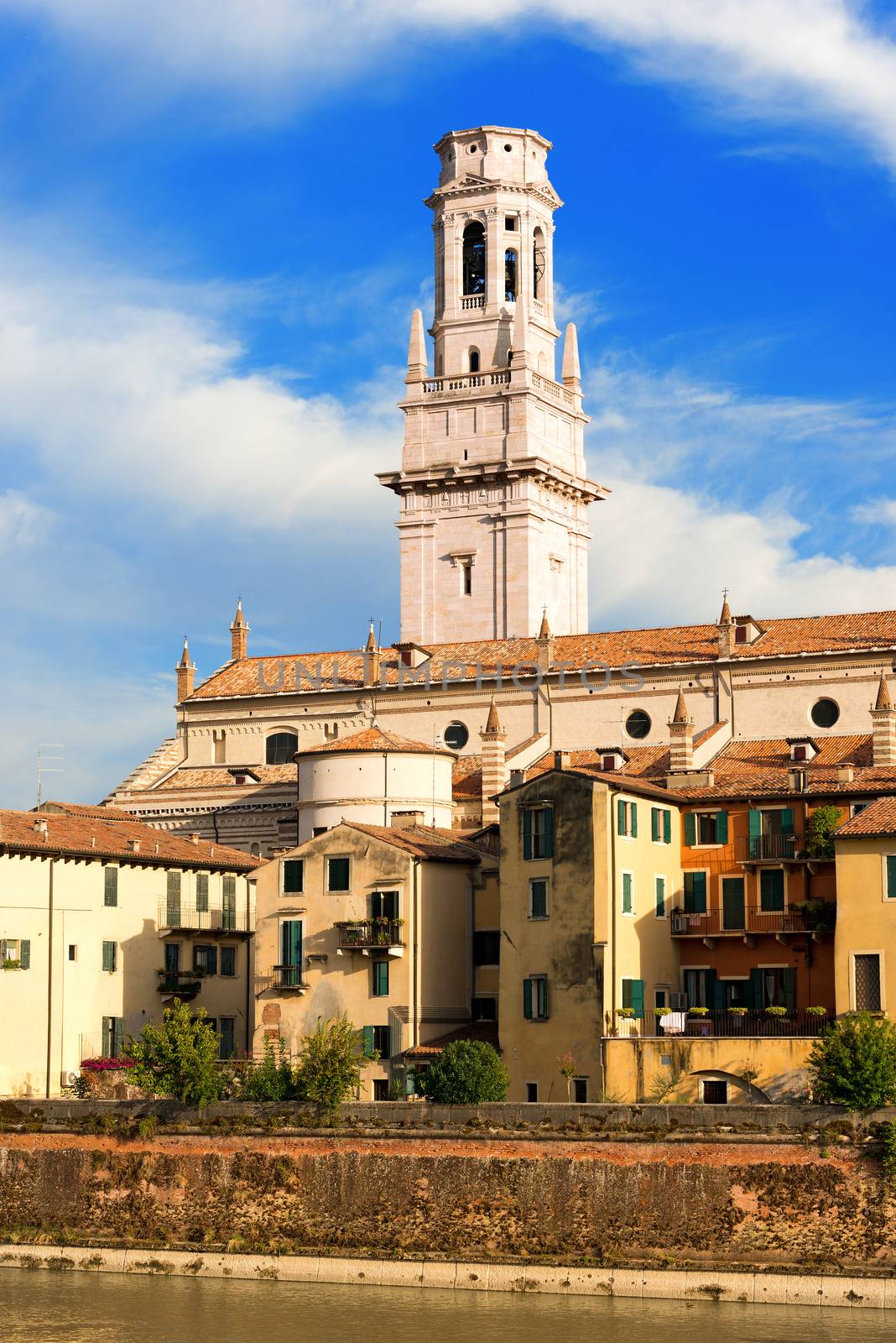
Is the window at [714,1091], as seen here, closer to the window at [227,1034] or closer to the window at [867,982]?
the window at [867,982]

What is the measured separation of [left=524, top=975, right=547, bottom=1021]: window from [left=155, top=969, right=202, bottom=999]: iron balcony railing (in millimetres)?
13266

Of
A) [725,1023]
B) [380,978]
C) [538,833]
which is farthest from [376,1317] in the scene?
[538,833]

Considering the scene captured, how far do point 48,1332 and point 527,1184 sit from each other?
36.0 feet

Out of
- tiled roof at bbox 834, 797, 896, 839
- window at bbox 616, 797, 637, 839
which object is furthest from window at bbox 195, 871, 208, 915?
tiled roof at bbox 834, 797, 896, 839

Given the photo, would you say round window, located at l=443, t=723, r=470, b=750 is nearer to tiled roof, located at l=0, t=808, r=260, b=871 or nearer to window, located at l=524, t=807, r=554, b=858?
tiled roof, located at l=0, t=808, r=260, b=871

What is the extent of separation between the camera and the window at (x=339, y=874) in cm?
6284

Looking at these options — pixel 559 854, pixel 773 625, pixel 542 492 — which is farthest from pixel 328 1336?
pixel 542 492

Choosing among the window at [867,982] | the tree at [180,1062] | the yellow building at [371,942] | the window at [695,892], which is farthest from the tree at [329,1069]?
the window at [867,982]

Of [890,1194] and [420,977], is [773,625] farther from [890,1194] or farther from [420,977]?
[890,1194]

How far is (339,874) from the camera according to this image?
6303cm

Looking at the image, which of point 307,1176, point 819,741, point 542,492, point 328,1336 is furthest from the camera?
point 542,492

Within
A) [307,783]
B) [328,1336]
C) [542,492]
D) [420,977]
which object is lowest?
[328,1336]

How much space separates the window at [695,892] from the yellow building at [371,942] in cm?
592

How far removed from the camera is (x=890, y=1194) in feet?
153
